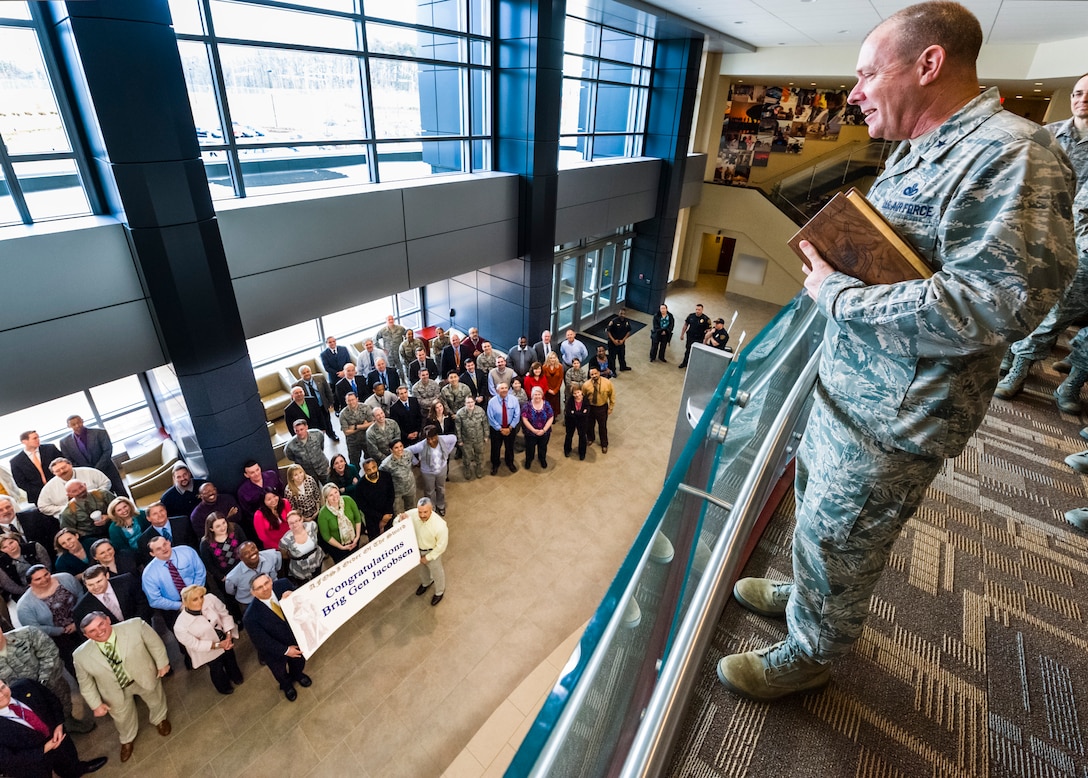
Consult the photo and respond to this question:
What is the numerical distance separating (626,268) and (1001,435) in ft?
39.9

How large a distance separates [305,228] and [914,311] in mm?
7220

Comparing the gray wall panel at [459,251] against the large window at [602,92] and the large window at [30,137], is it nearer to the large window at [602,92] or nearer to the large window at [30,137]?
the large window at [602,92]

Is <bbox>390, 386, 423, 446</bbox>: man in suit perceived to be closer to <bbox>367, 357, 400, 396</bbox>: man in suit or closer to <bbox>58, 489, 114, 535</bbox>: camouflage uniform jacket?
<bbox>367, 357, 400, 396</bbox>: man in suit

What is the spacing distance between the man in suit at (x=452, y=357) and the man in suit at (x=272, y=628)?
5.07 metres

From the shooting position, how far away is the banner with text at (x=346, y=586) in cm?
473

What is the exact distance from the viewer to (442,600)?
613cm

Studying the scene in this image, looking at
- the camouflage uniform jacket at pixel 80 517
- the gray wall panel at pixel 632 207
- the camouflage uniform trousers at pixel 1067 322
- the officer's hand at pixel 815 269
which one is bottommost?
the camouflage uniform jacket at pixel 80 517

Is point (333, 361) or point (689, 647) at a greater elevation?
point (689, 647)

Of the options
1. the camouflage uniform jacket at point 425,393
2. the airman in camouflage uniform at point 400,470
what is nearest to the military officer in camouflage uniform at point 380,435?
the airman in camouflage uniform at point 400,470

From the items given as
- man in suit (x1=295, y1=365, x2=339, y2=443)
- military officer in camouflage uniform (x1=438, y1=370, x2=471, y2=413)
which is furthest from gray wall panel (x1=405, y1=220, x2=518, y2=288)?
man in suit (x1=295, y1=365, x2=339, y2=443)

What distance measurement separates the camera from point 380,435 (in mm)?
6859

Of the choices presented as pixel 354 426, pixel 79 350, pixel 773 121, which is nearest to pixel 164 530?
pixel 79 350

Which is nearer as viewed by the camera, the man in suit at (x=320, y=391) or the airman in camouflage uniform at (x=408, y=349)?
the man in suit at (x=320, y=391)

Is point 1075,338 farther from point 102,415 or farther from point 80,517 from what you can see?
point 102,415
